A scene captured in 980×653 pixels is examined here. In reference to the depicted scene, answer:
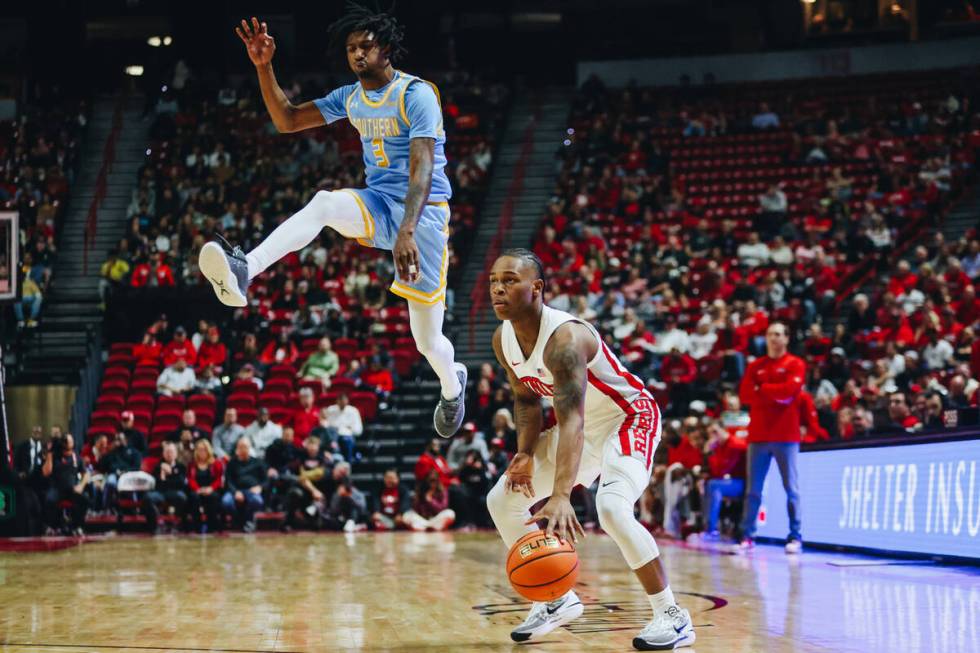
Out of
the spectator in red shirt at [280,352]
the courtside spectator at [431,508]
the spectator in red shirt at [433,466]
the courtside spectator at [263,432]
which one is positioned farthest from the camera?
the spectator in red shirt at [280,352]

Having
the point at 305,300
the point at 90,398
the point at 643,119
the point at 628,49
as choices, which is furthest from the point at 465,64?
the point at 90,398

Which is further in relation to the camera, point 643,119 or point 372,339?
point 643,119

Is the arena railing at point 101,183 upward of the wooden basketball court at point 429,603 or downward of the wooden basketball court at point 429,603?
upward

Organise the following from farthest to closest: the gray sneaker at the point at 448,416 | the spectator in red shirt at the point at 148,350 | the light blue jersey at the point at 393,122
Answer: the spectator in red shirt at the point at 148,350 < the gray sneaker at the point at 448,416 < the light blue jersey at the point at 393,122

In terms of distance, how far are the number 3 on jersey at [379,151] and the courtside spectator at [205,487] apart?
895 centimetres

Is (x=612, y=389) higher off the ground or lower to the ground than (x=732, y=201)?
lower

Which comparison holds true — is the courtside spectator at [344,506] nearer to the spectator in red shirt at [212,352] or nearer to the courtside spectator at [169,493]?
the courtside spectator at [169,493]

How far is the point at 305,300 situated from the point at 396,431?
3190 millimetres

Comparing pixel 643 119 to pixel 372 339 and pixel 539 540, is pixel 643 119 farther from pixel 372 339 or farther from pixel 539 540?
pixel 539 540

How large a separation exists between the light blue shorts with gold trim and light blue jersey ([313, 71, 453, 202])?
7 cm

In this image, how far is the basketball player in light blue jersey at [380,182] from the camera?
18.4ft

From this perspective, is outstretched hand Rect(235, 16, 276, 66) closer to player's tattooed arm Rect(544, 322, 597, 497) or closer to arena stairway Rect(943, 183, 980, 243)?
player's tattooed arm Rect(544, 322, 597, 497)

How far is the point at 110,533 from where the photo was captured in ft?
48.1

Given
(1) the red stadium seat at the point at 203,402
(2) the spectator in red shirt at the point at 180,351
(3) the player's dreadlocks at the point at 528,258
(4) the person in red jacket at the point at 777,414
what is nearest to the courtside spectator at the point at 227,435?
(1) the red stadium seat at the point at 203,402
